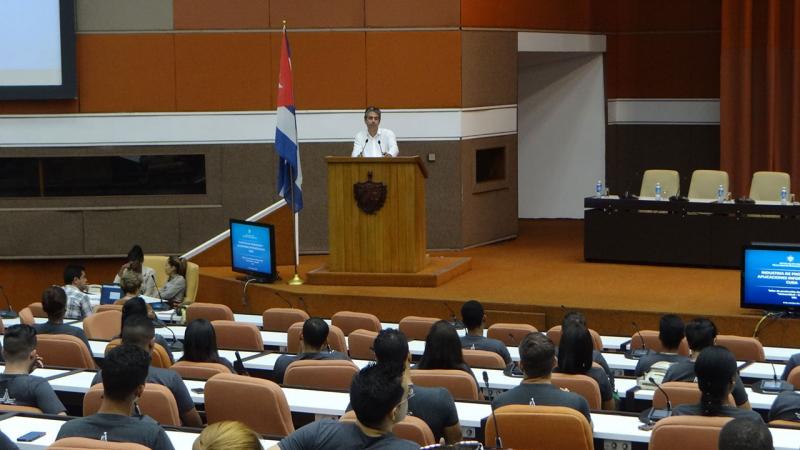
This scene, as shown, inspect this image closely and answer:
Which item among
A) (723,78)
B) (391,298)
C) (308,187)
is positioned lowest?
(391,298)

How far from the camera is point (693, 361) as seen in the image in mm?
6367

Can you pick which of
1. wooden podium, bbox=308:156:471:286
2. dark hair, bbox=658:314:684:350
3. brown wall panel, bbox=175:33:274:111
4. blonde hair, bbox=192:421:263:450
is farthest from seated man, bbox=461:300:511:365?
brown wall panel, bbox=175:33:274:111

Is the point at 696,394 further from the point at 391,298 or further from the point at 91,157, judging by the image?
the point at 91,157

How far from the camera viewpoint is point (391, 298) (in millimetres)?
10805

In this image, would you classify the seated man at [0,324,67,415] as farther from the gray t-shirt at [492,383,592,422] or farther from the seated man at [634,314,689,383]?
the seated man at [634,314,689,383]

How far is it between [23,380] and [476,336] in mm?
2925

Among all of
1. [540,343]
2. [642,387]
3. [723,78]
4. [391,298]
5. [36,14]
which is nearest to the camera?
[540,343]

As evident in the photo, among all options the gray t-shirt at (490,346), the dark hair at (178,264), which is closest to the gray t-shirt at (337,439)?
the gray t-shirt at (490,346)

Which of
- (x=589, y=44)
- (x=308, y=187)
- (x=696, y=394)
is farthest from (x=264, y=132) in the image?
(x=696, y=394)

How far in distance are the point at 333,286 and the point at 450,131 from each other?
2.86 meters

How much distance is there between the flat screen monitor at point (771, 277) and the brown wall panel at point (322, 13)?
5.71 m

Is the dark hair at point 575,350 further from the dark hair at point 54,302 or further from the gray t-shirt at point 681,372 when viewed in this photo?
the dark hair at point 54,302

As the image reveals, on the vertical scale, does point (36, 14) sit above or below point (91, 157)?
above

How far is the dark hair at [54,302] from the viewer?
7.50 metres
